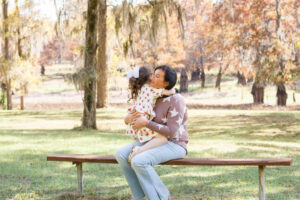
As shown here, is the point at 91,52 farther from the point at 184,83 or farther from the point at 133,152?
the point at 184,83

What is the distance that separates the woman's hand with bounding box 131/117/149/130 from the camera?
4027 mm

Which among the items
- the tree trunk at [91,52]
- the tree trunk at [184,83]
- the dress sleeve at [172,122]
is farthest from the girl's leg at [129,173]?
the tree trunk at [184,83]

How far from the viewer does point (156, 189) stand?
157 inches

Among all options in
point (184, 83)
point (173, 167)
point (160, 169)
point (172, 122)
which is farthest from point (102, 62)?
point (172, 122)

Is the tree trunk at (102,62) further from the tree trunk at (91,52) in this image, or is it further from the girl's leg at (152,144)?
the girl's leg at (152,144)

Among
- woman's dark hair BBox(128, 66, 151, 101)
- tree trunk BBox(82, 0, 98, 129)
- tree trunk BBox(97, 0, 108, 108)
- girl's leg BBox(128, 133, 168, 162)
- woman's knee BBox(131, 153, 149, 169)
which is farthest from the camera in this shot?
tree trunk BBox(97, 0, 108, 108)

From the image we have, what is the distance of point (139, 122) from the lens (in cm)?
404

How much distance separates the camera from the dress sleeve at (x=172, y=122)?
4.02 m

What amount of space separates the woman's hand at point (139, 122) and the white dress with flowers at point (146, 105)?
7 cm

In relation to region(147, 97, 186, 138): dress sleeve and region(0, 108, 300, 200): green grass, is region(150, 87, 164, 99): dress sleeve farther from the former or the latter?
region(0, 108, 300, 200): green grass

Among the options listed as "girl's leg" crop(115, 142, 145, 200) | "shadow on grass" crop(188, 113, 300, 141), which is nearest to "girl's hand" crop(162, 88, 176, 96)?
"girl's leg" crop(115, 142, 145, 200)

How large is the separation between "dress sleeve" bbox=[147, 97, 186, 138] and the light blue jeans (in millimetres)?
167

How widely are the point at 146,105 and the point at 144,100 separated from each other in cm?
5

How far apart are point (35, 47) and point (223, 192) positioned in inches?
762
